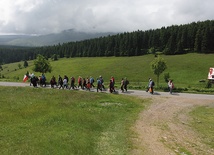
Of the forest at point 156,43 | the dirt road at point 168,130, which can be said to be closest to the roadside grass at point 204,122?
the dirt road at point 168,130

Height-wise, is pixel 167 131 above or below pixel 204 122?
below

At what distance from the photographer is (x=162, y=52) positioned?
12550cm

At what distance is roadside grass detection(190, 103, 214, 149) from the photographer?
16656 millimetres

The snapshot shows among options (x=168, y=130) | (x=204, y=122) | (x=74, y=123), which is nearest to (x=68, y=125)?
(x=74, y=123)

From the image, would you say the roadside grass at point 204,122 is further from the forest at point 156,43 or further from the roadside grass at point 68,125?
the forest at point 156,43

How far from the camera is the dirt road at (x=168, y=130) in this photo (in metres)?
14.2

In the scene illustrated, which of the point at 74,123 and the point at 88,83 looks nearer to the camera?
the point at 74,123

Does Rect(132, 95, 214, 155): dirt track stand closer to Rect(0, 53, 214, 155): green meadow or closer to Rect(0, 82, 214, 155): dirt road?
Rect(0, 82, 214, 155): dirt road

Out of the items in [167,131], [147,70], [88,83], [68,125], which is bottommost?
[167,131]

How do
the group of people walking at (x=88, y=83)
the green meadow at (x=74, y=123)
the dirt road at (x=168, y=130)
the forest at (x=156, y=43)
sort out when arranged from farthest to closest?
the forest at (x=156, y=43) → the group of people walking at (x=88, y=83) → the dirt road at (x=168, y=130) → the green meadow at (x=74, y=123)

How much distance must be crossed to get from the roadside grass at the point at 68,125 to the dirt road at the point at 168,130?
0.81m

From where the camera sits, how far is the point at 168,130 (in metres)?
17.8

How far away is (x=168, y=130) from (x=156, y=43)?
409 ft

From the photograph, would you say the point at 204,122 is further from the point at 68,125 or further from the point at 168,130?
the point at 68,125
